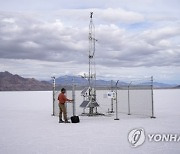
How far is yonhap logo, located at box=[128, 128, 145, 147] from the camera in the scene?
9.21m

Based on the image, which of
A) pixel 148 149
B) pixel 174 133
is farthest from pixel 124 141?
pixel 174 133

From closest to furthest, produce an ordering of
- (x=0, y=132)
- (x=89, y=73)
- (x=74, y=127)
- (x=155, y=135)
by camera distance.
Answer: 1. (x=155, y=135)
2. (x=0, y=132)
3. (x=74, y=127)
4. (x=89, y=73)

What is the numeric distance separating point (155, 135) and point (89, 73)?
744cm

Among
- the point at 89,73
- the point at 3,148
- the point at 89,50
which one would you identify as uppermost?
the point at 89,50

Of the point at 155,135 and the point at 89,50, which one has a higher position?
the point at 89,50

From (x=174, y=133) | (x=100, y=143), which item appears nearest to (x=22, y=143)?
(x=100, y=143)

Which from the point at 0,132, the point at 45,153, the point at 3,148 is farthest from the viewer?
the point at 0,132

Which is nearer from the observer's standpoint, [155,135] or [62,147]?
[62,147]

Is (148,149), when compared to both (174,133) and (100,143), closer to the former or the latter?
(100,143)

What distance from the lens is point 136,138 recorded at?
404 inches

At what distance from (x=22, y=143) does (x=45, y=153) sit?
1.78m

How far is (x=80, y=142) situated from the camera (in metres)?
9.71

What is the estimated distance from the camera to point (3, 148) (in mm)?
8930

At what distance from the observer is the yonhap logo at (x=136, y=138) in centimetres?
921
